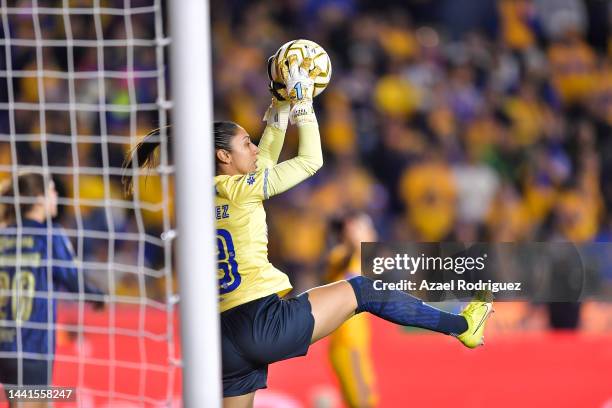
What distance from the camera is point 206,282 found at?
3.19 meters

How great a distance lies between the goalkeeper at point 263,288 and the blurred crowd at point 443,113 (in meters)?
5.16

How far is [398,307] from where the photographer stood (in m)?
3.66

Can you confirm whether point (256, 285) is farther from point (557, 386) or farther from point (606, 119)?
point (606, 119)

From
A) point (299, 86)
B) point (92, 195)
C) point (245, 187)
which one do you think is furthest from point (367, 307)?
point (92, 195)

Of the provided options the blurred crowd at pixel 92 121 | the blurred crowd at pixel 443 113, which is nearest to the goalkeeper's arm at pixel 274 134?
the blurred crowd at pixel 92 121

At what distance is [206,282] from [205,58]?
0.71 metres

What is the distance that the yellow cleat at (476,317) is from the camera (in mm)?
3824

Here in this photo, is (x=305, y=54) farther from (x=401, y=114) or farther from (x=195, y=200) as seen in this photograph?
(x=401, y=114)

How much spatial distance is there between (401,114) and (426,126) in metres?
0.29

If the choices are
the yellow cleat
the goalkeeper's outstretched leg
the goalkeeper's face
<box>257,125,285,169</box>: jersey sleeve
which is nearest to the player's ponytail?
the goalkeeper's face

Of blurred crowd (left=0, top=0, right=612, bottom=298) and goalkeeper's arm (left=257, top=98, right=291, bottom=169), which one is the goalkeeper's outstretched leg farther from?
blurred crowd (left=0, top=0, right=612, bottom=298)

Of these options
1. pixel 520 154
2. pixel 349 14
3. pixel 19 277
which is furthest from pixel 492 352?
pixel 349 14

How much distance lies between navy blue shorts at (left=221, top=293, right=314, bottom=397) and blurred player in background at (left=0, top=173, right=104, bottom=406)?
1371 mm

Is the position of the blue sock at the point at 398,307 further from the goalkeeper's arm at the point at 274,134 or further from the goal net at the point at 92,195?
the goal net at the point at 92,195
